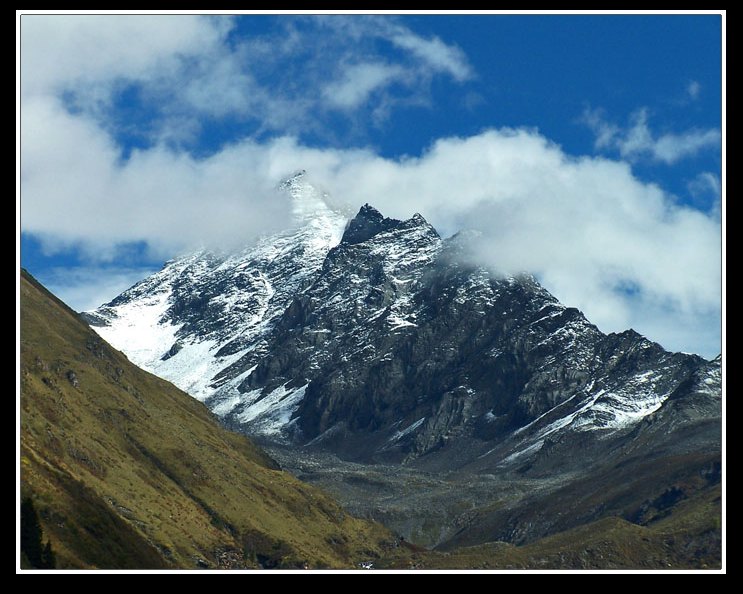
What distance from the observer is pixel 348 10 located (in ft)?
267

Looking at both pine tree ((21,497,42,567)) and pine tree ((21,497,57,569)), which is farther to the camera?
pine tree ((21,497,42,567))

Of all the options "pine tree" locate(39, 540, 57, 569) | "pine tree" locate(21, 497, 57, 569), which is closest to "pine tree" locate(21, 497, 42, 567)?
"pine tree" locate(21, 497, 57, 569)

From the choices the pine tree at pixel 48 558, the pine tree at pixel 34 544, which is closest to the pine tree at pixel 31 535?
the pine tree at pixel 34 544

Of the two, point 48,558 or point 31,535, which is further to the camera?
point 48,558

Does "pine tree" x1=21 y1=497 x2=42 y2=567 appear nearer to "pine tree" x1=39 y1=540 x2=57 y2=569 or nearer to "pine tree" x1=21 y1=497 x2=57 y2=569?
"pine tree" x1=21 y1=497 x2=57 y2=569

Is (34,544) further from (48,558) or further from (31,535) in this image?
(48,558)

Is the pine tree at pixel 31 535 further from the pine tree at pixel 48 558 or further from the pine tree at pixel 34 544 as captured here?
the pine tree at pixel 48 558

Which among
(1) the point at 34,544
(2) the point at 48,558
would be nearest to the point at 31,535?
(1) the point at 34,544

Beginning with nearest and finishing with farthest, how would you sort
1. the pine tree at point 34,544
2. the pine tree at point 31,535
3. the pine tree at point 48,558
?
the pine tree at point 34,544 < the pine tree at point 31,535 < the pine tree at point 48,558

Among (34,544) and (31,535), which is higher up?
(31,535)

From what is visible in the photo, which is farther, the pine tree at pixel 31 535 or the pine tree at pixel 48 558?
the pine tree at pixel 48 558

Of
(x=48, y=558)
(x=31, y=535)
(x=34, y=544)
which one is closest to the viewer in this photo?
(x=34, y=544)
